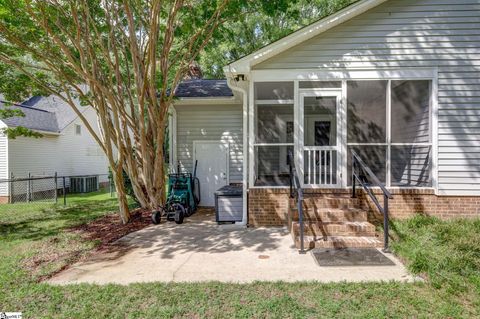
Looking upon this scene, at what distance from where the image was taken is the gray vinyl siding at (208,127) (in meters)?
9.78

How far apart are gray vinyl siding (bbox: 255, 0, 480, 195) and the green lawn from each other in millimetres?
2315

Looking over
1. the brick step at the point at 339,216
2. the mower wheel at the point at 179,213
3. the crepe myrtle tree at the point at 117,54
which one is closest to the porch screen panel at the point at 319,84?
the crepe myrtle tree at the point at 117,54

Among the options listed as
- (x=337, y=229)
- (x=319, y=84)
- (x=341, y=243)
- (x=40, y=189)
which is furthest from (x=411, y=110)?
(x=40, y=189)

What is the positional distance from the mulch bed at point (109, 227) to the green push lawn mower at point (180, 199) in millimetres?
452

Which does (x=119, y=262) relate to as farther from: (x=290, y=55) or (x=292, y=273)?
(x=290, y=55)

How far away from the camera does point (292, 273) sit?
408cm

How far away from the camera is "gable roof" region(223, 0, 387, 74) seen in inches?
245

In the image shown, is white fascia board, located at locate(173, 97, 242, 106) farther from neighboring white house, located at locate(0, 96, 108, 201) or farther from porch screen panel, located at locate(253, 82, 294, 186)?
neighboring white house, located at locate(0, 96, 108, 201)

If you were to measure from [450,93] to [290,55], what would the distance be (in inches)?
143

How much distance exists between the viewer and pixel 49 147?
47.8 ft

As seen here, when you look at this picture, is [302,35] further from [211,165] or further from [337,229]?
[211,165]

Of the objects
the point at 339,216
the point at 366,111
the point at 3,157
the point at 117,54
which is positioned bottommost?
the point at 339,216

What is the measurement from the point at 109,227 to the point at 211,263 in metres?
3.65

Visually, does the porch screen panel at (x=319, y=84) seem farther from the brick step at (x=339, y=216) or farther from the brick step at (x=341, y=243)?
the brick step at (x=341, y=243)
